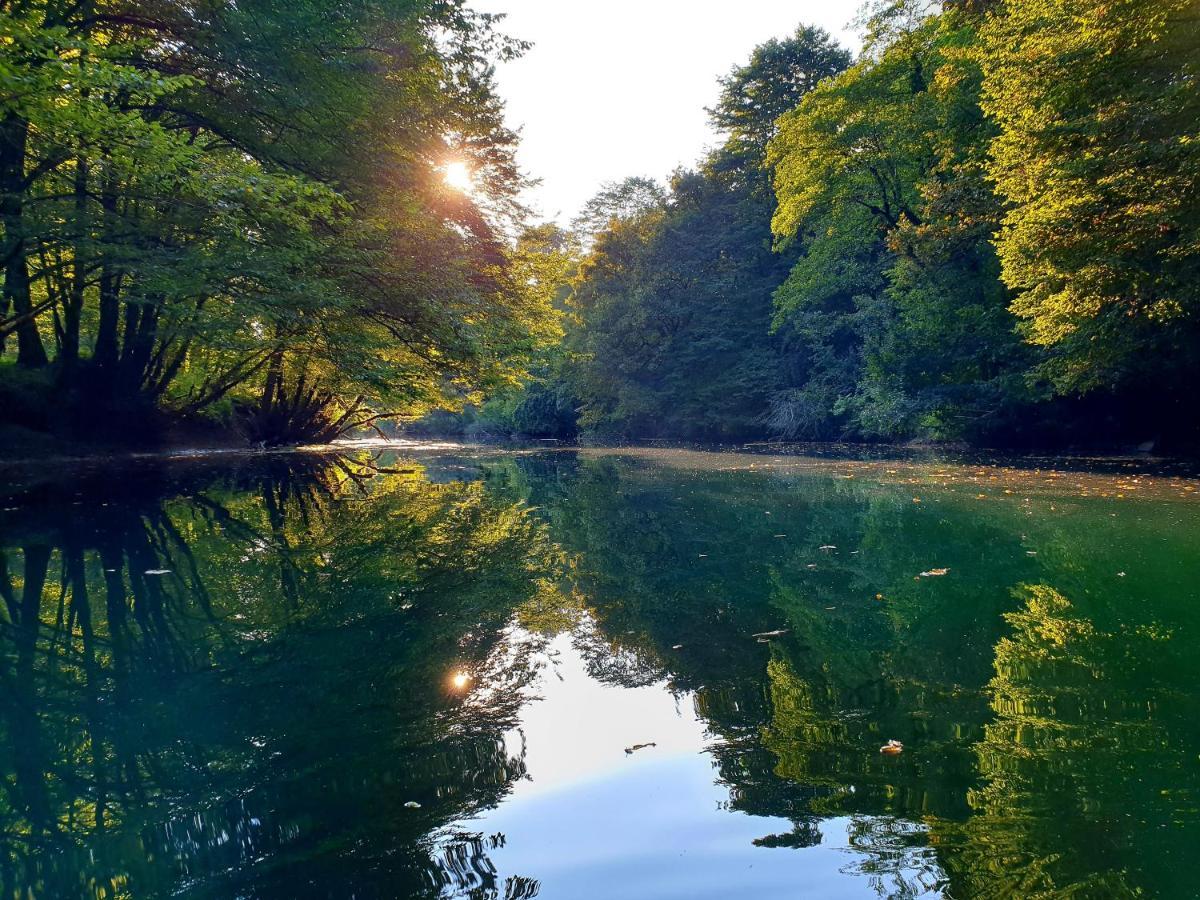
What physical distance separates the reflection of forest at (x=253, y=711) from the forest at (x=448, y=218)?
532 centimetres

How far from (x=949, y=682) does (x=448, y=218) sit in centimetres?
1626

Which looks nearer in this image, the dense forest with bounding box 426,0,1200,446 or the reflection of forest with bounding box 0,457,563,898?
the reflection of forest with bounding box 0,457,563,898

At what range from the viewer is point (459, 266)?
14.5 metres

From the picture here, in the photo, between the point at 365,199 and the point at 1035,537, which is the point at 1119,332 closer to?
the point at 1035,537

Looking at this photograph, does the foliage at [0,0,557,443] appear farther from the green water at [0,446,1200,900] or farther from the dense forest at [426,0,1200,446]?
the dense forest at [426,0,1200,446]

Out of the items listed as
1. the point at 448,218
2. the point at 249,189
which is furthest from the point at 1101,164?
the point at 448,218

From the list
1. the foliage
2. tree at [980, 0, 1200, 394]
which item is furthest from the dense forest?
the foliage

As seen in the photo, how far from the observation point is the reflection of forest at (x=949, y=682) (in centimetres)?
193

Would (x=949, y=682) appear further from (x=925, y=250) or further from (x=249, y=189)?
(x=925, y=250)

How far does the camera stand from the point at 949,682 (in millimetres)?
3098

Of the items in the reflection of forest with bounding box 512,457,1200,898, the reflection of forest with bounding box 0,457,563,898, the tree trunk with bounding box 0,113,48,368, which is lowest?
the reflection of forest with bounding box 0,457,563,898

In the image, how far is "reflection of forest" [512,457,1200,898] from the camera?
1.93 m

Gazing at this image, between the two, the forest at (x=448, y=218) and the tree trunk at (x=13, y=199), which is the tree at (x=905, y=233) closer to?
the forest at (x=448, y=218)

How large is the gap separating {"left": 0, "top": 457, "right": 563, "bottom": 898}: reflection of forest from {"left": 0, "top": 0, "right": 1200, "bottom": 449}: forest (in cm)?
532
